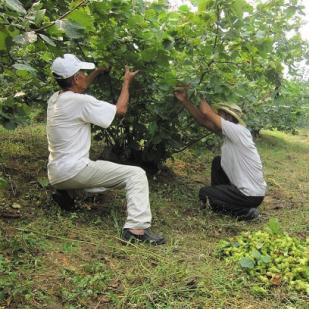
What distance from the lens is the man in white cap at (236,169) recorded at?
4952 mm

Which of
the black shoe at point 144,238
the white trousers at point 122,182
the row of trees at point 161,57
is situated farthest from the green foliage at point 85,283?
the row of trees at point 161,57

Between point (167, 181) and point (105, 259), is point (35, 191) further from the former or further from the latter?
point (167, 181)

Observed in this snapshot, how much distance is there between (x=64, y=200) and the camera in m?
4.37

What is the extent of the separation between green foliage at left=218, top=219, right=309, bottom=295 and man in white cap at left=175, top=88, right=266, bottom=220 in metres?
1.10

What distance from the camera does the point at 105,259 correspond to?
3.49 meters

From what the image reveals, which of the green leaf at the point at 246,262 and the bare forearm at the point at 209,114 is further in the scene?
the bare forearm at the point at 209,114

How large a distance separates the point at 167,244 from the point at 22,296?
1.52m

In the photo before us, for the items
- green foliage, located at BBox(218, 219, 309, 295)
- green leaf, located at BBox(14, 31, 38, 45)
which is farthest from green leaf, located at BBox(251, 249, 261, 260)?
green leaf, located at BBox(14, 31, 38, 45)

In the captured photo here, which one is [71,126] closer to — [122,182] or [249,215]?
[122,182]

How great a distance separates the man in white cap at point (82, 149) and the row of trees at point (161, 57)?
0.23 m

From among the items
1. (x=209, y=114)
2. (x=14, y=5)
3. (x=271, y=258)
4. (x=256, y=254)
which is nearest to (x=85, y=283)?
(x=256, y=254)

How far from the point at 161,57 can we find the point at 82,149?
3.89 ft

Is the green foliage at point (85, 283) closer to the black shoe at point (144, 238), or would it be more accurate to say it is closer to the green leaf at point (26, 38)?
the black shoe at point (144, 238)

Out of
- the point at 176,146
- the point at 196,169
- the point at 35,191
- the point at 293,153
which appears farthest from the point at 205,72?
the point at 293,153
